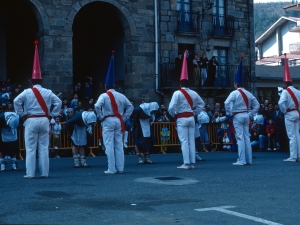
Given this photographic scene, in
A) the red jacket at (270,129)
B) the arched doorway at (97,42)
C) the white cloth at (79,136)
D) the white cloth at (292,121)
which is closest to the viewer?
the white cloth at (79,136)

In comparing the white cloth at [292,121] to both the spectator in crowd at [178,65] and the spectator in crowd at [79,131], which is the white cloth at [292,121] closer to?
the spectator in crowd at [79,131]

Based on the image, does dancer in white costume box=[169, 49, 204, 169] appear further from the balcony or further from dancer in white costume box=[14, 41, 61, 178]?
the balcony

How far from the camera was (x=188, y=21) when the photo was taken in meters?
27.4

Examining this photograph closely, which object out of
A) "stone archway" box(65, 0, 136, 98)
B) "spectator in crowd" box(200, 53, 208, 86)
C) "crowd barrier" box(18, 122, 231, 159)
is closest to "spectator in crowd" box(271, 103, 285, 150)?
"crowd barrier" box(18, 122, 231, 159)

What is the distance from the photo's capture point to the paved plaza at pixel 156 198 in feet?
22.2

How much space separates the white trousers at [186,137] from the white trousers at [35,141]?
308 centimetres

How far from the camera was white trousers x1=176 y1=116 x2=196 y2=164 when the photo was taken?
42.5 feet

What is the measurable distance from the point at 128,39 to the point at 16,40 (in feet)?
18.9

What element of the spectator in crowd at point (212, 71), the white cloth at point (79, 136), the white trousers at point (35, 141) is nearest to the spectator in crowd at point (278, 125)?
the spectator in crowd at point (212, 71)

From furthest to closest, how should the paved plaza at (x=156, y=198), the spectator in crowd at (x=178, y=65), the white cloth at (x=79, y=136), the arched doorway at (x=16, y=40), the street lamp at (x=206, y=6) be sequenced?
the street lamp at (x=206, y=6), the arched doorway at (x=16, y=40), the spectator in crowd at (x=178, y=65), the white cloth at (x=79, y=136), the paved plaza at (x=156, y=198)

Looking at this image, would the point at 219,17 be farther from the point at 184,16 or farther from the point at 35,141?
the point at 35,141

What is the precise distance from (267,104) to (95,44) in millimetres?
9649

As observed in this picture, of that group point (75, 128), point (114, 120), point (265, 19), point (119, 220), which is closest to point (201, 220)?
point (119, 220)

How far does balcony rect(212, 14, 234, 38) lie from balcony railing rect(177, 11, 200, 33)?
40.9 inches
